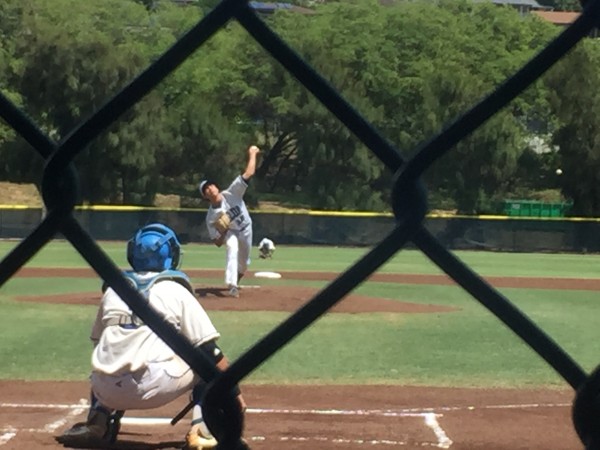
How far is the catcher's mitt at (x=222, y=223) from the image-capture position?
13.3m

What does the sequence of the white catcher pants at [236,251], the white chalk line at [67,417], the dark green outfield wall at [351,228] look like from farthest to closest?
the dark green outfield wall at [351,228] < the white catcher pants at [236,251] < the white chalk line at [67,417]

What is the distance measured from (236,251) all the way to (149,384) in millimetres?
8719

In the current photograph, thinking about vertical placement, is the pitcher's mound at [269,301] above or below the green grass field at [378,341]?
below

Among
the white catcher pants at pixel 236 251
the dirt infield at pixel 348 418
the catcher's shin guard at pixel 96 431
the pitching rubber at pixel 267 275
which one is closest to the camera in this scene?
the catcher's shin guard at pixel 96 431

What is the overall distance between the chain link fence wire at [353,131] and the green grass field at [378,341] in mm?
7065

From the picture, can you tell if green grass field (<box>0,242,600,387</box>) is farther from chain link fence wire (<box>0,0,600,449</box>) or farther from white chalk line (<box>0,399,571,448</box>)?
chain link fence wire (<box>0,0,600,449</box>)

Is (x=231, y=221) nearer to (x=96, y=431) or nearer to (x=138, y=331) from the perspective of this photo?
(x=96, y=431)

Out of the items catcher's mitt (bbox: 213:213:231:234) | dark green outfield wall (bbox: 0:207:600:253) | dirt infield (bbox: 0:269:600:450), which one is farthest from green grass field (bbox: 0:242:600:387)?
dark green outfield wall (bbox: 0:207:600:253)

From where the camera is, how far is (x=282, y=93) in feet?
144

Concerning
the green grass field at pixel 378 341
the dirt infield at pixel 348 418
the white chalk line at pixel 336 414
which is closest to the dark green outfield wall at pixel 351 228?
the green grass field at pixel 378 341

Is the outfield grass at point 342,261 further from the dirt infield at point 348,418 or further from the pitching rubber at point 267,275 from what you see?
the dirt infield at point 348,418

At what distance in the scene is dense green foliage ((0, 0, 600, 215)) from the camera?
34.9 m

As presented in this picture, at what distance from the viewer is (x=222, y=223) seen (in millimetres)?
13266

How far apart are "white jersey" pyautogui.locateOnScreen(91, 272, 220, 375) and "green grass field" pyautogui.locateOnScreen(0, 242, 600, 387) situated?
326 centimetres
